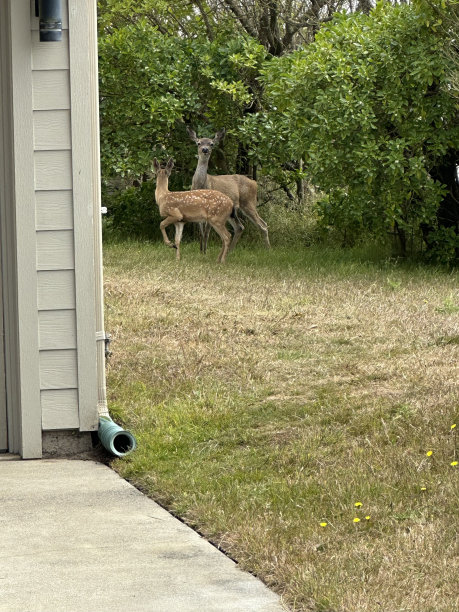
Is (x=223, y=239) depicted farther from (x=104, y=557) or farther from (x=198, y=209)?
(x=104, y=557)

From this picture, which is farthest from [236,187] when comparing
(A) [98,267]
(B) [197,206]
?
(A) [98,267]

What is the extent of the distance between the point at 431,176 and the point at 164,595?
12.2 metres

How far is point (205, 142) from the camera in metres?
17.4

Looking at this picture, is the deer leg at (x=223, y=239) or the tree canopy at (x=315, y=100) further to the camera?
the deer leg at (x=223, y=239)

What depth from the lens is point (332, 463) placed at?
18.7 feet

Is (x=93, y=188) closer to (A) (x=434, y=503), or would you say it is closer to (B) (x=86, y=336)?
(B) (x=86, y=336)

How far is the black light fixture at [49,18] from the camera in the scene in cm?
570

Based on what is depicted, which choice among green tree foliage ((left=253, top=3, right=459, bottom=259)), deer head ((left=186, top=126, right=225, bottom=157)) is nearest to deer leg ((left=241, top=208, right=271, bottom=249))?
deer head ((left=186, top=126, right=225, bottom=157))

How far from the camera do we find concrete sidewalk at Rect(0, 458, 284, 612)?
3.91 m

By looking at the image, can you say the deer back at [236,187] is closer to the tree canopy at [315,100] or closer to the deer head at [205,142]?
the deer head at [205,142]

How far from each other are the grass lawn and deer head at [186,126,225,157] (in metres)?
5.48

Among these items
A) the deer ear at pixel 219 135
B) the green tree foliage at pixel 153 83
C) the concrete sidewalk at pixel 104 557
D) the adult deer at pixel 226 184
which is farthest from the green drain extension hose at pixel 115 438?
the green tree foliage at pixel 153 83

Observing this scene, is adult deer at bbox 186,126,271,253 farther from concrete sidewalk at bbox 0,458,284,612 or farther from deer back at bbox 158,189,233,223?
concrete sidewalk at bbox 0,458,284,612

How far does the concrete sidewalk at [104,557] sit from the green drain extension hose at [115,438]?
33cm
